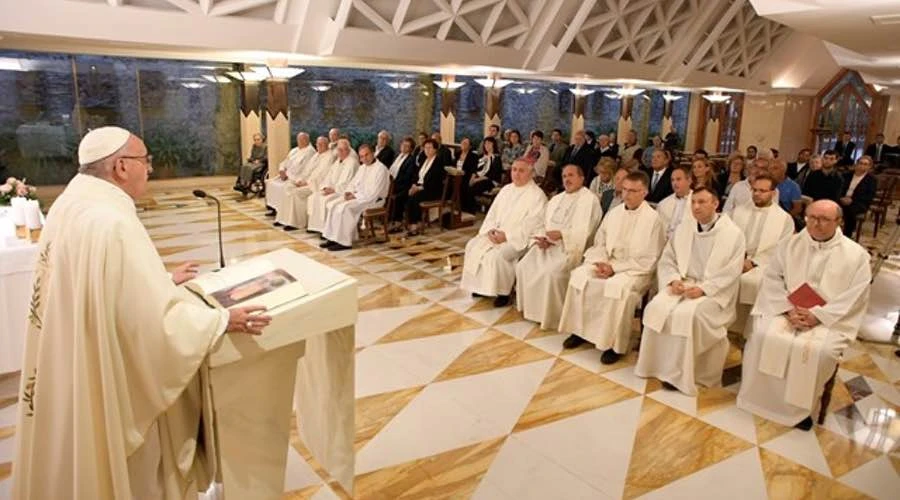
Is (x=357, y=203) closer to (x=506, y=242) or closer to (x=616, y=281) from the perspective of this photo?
(x=506, y=242)

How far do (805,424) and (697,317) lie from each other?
0.92 meters

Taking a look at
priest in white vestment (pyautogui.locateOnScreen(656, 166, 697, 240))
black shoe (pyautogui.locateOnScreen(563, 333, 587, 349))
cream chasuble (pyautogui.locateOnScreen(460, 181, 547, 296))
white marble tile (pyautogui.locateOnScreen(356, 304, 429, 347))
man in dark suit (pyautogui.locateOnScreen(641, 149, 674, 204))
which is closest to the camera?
black shoe (pyautogui.locateOnScreen(563, 333, 587, 349))

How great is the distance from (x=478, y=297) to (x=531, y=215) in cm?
99

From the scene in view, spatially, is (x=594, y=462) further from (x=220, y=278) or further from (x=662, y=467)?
(x=220, y=278)

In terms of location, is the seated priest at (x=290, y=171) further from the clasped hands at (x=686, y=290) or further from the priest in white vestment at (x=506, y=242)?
the clasped hands at (x=686, y=290)

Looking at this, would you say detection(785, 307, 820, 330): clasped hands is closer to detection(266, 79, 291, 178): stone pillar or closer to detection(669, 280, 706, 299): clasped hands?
detection(669, 280, 706, 299): clasped hands

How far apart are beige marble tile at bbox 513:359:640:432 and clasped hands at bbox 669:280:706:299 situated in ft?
2.58

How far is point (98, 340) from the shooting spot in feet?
7.07

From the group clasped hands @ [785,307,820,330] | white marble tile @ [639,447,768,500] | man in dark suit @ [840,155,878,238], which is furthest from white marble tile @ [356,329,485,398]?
man in dark suit @ [840,155,878,238]

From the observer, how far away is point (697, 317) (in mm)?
4336

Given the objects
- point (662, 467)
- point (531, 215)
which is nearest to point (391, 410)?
point (662, 467)

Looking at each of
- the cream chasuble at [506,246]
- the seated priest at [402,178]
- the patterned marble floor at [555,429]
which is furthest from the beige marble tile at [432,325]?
the seated priest at [402,178]

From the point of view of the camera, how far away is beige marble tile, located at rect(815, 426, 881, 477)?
11.7 ft

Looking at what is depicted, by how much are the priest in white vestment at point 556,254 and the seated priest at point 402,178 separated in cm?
395
